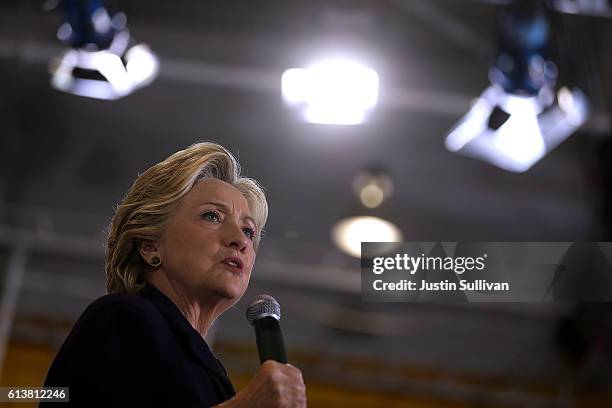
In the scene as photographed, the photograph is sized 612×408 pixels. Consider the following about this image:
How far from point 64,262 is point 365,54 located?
9.32ft

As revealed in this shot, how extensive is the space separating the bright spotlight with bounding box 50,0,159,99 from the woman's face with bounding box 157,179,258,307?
2222 millimetres

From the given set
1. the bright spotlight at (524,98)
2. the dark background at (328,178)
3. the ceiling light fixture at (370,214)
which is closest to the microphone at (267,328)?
the dark background at (328,178)

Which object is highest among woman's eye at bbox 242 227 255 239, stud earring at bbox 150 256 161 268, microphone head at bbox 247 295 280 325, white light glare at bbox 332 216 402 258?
white light glare at bbox 332 216 402 258

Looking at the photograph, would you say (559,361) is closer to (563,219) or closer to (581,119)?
(563,219)

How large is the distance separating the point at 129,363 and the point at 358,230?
4518mm

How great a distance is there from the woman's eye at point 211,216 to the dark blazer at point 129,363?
161 millimetres

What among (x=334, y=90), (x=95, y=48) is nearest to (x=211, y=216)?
(x=95, y=48)

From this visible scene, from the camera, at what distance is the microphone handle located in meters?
0.96

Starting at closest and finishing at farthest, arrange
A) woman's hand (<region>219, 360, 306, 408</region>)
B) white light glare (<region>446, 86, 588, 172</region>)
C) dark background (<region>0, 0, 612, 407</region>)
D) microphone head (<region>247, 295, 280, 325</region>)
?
woman's hand (<region>219, 360, 306, 408</region>)
microphone head (<region>247, 295, 280, 325</region>)
white light glare (<region>446, 86, 588, 172</region>)
dark background (<region>0, 0, 612, 407</region>)

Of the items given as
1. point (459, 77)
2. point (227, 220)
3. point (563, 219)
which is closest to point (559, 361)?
point (563, 219)

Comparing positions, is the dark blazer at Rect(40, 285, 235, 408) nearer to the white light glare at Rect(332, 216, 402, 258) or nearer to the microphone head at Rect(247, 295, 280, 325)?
the microphone head at Rect(247, 295, 280, 325)

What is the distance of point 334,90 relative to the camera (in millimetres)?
3762

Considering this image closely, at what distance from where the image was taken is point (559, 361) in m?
6.52

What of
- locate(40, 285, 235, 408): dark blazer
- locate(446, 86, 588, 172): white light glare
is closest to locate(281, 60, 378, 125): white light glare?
locate(446, 86, 588, 172): white light glare
